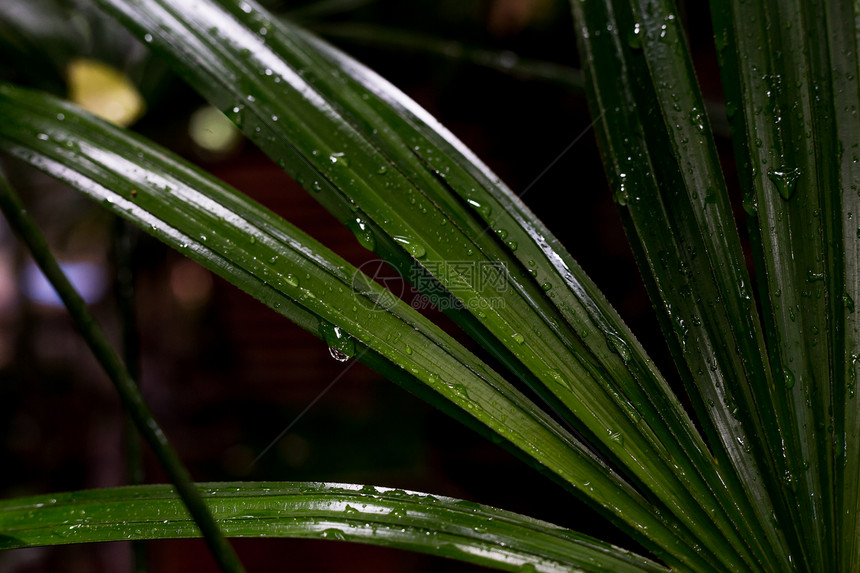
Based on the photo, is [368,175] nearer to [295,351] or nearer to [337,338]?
[337,338]

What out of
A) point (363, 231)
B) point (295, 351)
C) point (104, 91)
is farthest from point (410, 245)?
point (295, 351)

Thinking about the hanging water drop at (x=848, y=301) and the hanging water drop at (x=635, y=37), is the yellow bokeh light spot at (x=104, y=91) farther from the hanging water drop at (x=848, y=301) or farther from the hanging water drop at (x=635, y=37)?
the hanging water drop at (x=848, y=301)

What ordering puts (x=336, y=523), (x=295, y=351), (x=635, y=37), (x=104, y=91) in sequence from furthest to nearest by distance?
1. (x=295, y=351)
2. (x=104, y=91)
3. (x=635, y=37)
4. (x=336, y=523)

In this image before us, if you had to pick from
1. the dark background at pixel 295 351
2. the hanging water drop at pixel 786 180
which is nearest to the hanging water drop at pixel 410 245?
the hanging water drop at pixel 786 180

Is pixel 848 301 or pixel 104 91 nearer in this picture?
pixel 848 301

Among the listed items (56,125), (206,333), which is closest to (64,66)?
(56,125)

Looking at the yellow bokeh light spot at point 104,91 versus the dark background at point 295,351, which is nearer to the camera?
the yellow bokeh light spot at point 104,91

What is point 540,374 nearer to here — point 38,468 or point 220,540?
point 220,540

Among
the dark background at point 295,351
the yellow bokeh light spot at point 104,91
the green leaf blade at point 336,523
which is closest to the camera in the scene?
the green leaf blade at point 336,523

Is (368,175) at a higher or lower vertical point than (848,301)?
higher
